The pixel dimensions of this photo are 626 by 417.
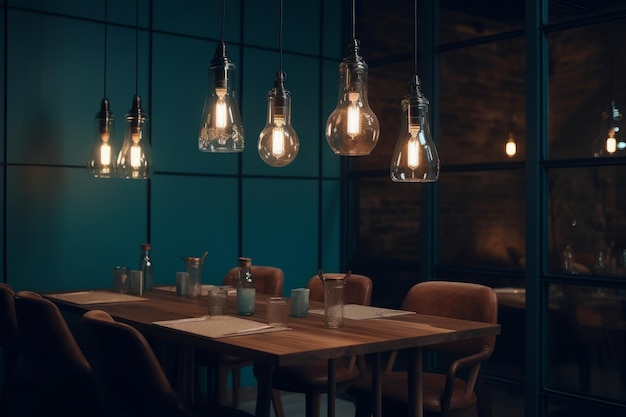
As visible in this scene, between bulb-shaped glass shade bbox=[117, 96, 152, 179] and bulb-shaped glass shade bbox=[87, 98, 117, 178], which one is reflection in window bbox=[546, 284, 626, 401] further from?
bulb-shaped glass shade bbox=[87, 98, 117, 178]

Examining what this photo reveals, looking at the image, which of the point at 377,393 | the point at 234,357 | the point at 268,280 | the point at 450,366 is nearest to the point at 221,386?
the point at 234,357

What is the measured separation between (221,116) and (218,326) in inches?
30.8

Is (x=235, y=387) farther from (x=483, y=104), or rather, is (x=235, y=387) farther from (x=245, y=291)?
(x=483, y=104)

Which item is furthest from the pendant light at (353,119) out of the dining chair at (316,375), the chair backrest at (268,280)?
the chair backrest at (268,280)

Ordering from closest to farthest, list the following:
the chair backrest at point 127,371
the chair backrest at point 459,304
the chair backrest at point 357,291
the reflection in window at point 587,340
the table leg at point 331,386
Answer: the chair backrest at point 127,371 → the table leg at point 331,386 → the chair backrest at point 459,304 → the chair backrest at point 357,291 → the reflection in window at point 587,340

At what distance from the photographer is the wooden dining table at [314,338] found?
8.13ft

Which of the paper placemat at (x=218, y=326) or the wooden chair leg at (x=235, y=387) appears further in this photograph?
the wooden chair leg at (x=235, y=387)

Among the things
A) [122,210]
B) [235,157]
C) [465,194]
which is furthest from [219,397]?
[465,194]

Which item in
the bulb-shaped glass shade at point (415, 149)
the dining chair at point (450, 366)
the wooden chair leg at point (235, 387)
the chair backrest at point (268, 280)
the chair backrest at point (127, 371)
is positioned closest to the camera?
the chair backrest at point (127, 371)

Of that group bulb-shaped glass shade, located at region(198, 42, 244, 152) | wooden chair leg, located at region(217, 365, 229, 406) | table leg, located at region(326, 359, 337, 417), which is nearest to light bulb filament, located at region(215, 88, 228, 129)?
bulb-shaped glass shade, located at region(198, 42, 244, 152)

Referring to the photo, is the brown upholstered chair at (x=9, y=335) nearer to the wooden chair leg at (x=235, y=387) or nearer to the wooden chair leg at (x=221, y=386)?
the wooden chair leg at (x=221, y=386)

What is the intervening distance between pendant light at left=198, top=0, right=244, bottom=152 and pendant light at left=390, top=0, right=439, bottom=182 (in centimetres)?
68

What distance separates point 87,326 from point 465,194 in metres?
2.73

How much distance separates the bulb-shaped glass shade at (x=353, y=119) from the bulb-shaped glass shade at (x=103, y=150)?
1.78 metres
